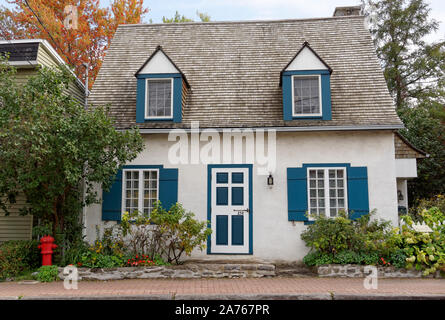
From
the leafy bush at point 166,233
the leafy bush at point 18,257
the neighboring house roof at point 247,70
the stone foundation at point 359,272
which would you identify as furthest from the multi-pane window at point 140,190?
the stone foundation at point 359,272

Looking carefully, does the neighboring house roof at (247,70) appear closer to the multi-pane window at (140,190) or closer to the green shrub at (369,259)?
the multi-pane window at (140,190)

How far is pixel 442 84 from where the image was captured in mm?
21219

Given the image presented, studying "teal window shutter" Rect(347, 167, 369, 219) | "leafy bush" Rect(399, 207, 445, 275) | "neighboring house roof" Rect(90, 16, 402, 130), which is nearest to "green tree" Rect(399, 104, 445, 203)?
"neighboring house roof" Rect(90, 16, 402, 130)

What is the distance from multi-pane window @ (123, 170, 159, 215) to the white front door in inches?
68.3

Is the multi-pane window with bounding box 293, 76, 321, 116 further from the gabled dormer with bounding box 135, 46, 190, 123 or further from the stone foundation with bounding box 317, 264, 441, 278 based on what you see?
the stone foundation with bounding box 317, 264, 441, 278

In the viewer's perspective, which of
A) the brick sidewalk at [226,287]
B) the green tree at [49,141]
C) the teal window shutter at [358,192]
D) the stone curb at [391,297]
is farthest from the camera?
the teal window shutter at [358,192]

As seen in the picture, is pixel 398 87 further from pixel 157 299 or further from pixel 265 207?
pixel 157 299

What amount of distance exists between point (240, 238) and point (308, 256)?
1866mm

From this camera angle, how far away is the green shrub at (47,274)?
8.38 meters

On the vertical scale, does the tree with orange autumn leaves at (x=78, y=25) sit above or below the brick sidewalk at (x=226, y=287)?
above

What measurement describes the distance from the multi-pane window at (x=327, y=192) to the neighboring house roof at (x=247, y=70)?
1.31 meters

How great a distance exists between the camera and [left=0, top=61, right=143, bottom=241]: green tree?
26.8 feet

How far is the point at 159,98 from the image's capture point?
11008 mm

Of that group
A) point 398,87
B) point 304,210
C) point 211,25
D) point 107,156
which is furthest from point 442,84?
point 107,156
